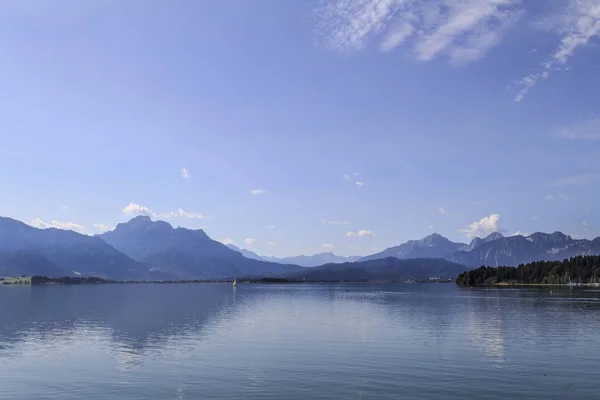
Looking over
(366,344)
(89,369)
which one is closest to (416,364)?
(366,344)

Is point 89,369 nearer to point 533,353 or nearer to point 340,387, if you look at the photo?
point 340,387

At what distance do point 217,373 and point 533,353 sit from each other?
42560mm

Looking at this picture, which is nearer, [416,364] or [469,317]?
[416,364]

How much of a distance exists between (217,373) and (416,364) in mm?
23536

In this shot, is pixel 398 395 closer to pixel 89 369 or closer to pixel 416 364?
pixel 416 364

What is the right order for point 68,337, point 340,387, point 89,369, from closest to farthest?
1. point 340,387
2. point 89,369
3. point 68,337

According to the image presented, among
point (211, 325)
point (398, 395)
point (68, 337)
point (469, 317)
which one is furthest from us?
point (469, 317)

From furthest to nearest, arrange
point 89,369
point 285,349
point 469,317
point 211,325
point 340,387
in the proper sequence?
point 469,317, point 211,325, point 285,349, point 89,369, point 340,387

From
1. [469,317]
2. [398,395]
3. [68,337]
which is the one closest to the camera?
[398,395]

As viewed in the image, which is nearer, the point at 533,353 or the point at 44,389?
the point at 44,389

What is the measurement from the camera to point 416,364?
63344 millimetres

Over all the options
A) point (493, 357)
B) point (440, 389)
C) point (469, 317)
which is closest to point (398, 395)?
point (440, 389)

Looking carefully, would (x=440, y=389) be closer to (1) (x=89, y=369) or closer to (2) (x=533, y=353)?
(2) (x=533, y=353)

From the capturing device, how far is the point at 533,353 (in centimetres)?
7138
